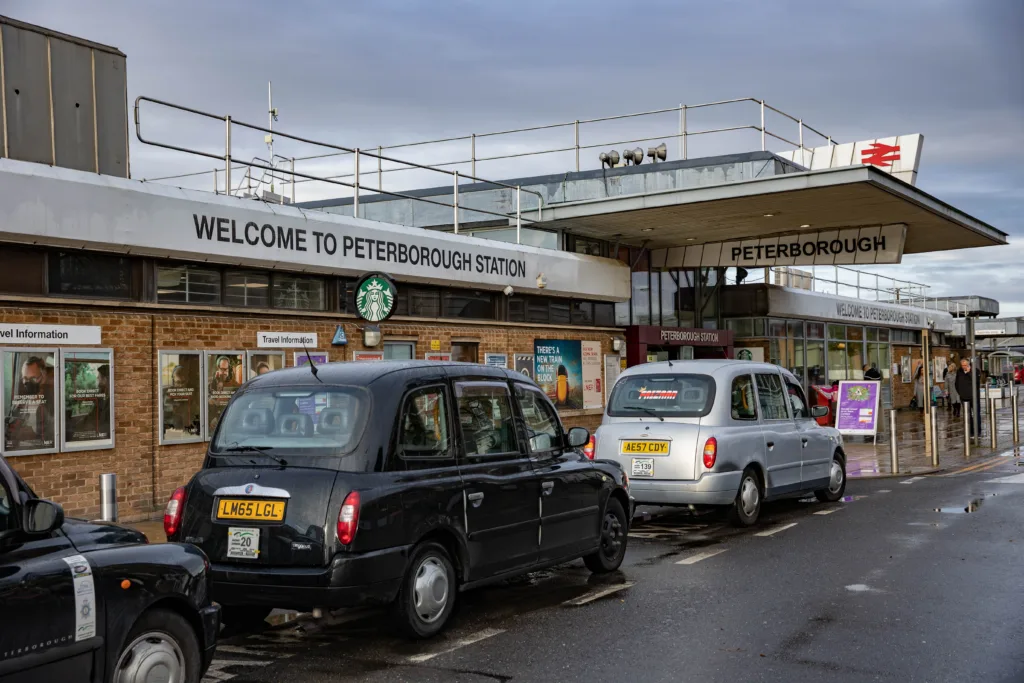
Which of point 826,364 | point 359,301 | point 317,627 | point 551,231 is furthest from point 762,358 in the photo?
point 317,627

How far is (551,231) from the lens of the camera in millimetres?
23109

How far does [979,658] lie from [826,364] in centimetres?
2915

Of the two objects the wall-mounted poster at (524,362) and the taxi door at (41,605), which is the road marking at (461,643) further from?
the wall-mounted poster at (524,362)

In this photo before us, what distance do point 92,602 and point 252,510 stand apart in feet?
6.80

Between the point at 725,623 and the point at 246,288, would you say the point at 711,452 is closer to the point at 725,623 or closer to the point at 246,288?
the point at 725,623

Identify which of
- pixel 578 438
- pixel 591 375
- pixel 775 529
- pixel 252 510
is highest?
pixel 591 375

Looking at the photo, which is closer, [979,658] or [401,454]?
[979,658]

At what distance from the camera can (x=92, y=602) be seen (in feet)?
15.5

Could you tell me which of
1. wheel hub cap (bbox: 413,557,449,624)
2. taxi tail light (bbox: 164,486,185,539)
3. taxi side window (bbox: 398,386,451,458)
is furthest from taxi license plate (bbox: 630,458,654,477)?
taxi tail light (bbox: 164,486,185,539)

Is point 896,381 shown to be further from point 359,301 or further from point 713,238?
point 359,301

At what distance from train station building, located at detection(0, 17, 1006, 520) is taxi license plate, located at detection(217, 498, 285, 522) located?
6.18 metres

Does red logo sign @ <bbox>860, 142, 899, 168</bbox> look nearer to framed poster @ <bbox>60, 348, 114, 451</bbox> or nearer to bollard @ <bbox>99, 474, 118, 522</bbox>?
framed poster @ <bbox>60, 348, 114, 451</bbox>

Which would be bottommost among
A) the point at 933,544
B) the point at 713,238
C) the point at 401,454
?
the point at 933,544

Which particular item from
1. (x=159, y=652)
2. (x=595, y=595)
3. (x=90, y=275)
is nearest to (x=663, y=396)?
(x=595, y=595)
